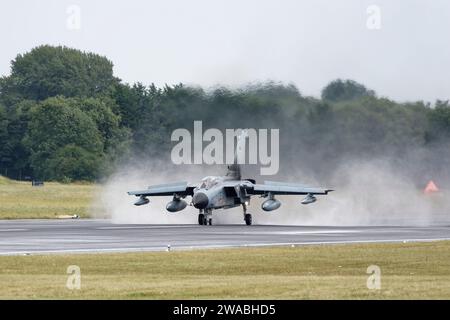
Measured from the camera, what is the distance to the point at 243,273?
33.3 metres

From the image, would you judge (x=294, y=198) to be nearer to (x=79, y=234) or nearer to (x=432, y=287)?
(x=79, y=234)

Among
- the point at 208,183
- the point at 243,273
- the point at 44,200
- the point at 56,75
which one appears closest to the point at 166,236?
the point at 208,183

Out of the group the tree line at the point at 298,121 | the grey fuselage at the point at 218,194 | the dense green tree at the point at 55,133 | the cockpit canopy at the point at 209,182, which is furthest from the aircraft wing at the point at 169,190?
the dense green tree at the point at 55,133

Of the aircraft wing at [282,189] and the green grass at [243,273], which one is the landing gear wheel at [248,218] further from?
the green grass at [243,273]

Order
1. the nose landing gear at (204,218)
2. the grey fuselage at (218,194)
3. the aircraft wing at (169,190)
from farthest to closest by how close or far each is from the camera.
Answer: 1. the aircraft wing at (169,190)
2. the nose landing gear at (204,218)
3. the grey fuselage at (218,194)

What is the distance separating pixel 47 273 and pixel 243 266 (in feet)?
19.7

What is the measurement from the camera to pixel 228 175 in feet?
221

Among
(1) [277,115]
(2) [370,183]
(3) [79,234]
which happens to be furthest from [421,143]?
(3) [79,234]

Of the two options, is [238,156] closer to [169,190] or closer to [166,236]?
[169,190]

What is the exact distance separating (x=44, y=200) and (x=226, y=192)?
2971 centimetres

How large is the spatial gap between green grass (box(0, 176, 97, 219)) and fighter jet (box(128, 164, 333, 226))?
485 inches

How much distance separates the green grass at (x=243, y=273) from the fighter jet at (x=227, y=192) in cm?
2012

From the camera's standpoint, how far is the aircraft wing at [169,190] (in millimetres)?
68125
